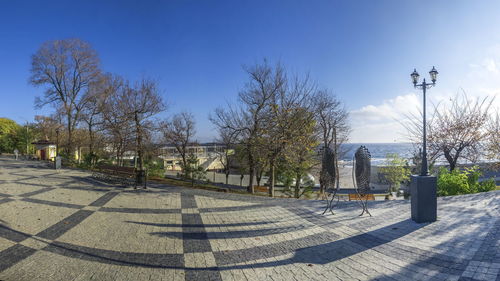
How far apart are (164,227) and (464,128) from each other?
616 inches

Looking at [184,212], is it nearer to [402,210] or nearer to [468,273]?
[468,273]

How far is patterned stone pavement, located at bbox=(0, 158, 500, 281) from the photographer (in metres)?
3.58

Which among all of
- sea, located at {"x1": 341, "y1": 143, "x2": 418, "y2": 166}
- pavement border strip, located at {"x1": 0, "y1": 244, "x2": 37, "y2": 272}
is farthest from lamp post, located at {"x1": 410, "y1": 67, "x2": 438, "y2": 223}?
pavement border strip, located at {"x1": 0, "y1": 244, "x2": 37, "y2": 272}

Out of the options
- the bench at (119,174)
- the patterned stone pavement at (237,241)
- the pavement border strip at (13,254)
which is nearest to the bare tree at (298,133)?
the patterned stone pavement at (237,241)

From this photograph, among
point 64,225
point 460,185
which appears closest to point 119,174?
point 64,225

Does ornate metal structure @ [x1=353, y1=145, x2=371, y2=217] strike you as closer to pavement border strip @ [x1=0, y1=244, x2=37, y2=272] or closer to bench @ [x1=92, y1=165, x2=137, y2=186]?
pavement border strip @ [x1=0, y1=244, x2=37, y2=272]

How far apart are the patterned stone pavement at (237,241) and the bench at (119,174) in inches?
109

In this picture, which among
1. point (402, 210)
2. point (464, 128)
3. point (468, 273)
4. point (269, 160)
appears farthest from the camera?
point (464, 128)

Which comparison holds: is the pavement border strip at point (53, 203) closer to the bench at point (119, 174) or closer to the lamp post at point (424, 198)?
the bench at point (119, 174)

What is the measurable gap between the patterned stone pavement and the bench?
9.08 ft

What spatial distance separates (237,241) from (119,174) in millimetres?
8371

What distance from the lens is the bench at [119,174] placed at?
10352 mm

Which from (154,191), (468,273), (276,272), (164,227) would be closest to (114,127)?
(154,191)

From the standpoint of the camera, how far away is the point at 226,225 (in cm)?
562
